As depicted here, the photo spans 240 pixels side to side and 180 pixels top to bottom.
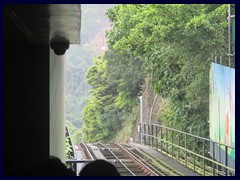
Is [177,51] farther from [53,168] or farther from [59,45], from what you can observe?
[53,168]

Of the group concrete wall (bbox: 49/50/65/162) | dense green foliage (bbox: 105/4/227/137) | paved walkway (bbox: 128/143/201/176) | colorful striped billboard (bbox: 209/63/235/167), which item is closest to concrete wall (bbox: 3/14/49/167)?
concrete wall (bbox: 49/50/65/162)

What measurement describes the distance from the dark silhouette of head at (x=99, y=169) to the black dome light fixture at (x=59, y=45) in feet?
3.53

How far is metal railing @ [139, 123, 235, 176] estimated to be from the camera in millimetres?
4511

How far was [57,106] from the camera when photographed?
4676 millimetres

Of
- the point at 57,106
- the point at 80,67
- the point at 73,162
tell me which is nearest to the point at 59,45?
the point at 80,67

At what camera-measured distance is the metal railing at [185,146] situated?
451cm

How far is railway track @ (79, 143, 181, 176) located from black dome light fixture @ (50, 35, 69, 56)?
36.4 inches

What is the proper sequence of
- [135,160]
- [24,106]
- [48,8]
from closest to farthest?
[48,8] → [24,106] → [135,160]

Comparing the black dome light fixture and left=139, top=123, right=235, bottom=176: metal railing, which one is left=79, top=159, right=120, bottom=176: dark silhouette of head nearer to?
left=139, top=123, right=235, bottom=176: metal railing

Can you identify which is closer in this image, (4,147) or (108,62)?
(4,147)

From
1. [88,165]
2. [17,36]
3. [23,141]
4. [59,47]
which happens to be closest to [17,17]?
[17,36]

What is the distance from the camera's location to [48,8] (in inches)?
162

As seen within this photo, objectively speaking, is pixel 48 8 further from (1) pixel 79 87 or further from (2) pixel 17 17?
(1) pixel 79 87

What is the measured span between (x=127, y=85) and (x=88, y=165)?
0.99 metres
